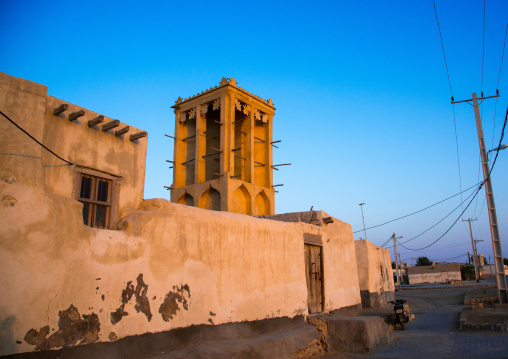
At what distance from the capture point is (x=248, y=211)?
2030 cm

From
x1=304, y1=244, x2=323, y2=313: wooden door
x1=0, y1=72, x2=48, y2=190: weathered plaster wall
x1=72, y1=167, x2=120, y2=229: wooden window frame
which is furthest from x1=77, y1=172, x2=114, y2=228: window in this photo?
x1=304, y1=244, x2=323, y2=313: wooden door

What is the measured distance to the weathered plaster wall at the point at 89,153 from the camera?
6828 millimetres

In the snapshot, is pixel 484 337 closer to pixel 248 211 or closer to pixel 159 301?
pixel 159 301

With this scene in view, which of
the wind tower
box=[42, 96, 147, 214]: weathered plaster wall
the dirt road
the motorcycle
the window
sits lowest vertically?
the dirt road

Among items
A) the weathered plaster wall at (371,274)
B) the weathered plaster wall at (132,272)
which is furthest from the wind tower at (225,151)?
the weathered plaster wall at (132,272)

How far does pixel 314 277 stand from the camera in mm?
11625

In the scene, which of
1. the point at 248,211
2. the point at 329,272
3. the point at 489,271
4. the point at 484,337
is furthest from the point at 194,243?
the point at 489,271

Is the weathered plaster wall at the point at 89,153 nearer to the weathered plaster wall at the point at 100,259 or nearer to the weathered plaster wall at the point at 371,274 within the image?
the weathered plaster wall at the point at 100,259

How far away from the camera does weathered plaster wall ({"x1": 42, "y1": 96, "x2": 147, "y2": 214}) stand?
6.83 metres

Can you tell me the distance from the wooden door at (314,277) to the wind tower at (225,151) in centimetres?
769

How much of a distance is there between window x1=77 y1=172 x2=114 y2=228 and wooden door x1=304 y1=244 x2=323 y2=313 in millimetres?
5788

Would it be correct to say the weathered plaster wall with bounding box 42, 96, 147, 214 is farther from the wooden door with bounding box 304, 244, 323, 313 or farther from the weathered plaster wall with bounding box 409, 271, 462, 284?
the weathered plaster wall with bounding box 409, 271, 462, 284

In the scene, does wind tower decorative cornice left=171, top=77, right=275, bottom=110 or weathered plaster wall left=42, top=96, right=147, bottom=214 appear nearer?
weathered plaster wall left=42, top=96, right=147, bottom=214

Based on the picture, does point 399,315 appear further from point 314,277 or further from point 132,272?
point 132,272
